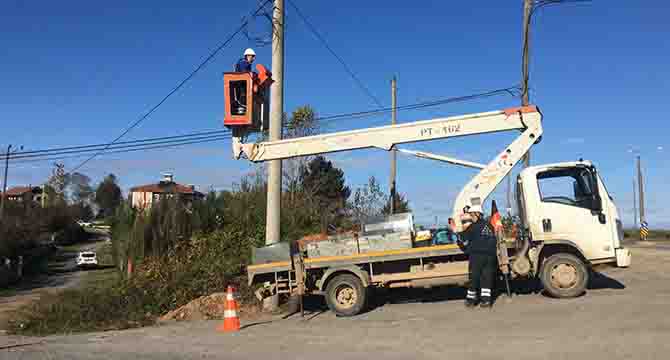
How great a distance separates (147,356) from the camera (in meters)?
7.65

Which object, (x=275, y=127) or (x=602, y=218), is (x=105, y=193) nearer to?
(x=275, y=127)

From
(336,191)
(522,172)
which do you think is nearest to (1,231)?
(336,191)

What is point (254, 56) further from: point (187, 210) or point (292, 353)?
point (187, 210)

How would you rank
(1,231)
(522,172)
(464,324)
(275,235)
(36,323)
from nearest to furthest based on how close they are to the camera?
(464,324) < (522,172) < (36,323) < (275,235) < (1,231)

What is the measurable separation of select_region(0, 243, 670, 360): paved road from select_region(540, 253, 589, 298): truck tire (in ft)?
0.76

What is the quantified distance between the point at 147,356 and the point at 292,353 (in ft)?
6.88

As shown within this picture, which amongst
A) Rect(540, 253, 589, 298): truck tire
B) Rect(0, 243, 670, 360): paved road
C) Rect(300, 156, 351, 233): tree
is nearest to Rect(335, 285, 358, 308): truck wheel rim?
Rect(0, 243, 670, 360): paved road

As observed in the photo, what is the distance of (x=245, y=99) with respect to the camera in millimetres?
9516

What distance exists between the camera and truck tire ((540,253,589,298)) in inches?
381

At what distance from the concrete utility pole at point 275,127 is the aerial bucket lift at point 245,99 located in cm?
303

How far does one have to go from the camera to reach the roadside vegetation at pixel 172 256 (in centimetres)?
1225

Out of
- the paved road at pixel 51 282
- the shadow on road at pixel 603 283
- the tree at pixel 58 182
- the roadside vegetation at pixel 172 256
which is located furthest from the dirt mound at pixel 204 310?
the tree at pixel 58 182

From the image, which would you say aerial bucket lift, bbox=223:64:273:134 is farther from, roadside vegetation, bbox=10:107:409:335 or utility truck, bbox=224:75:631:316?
roadside vegetation, bbox=10:107:409:335

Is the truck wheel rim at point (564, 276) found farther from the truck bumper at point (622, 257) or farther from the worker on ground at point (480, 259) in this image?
the worker on ground at point (480, 259)
